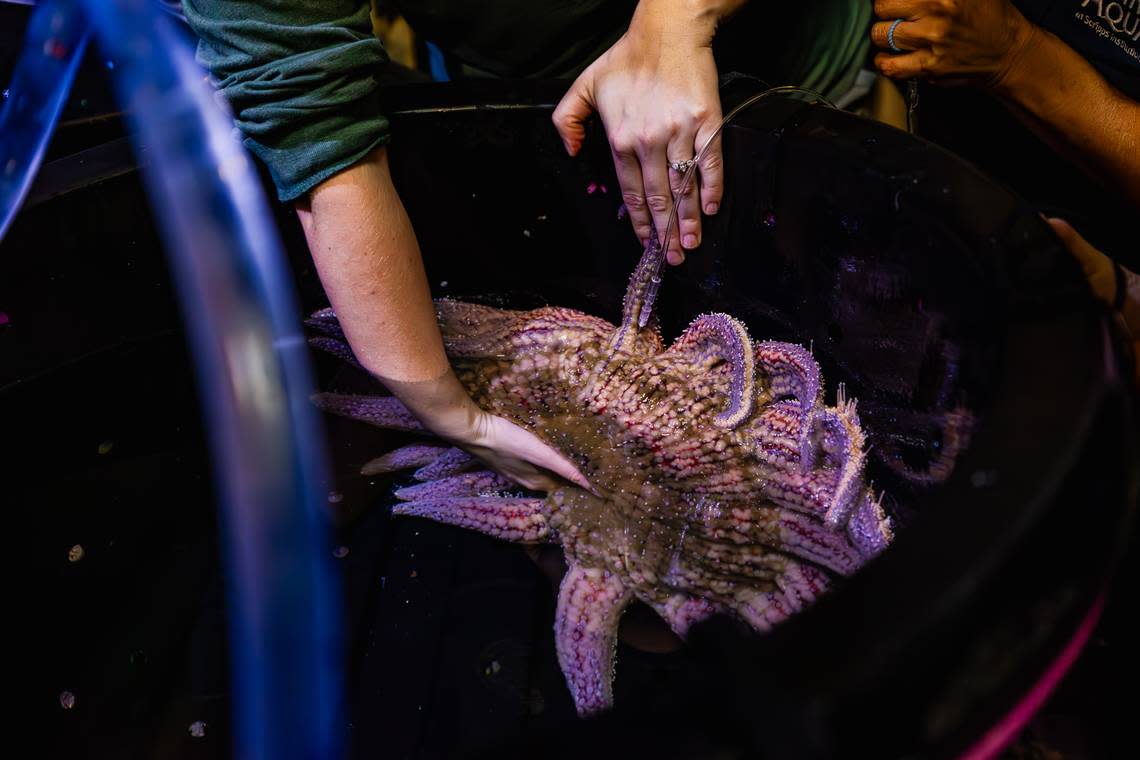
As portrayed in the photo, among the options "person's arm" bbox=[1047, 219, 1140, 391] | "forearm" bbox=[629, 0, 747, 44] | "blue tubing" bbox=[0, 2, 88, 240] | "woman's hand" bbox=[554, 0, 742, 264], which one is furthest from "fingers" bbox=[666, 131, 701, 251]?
"blue tubing" bbox=[0, 2, 88, 240]

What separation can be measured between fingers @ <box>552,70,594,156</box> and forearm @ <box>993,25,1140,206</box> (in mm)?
786

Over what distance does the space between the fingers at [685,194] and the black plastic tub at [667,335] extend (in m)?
0.05

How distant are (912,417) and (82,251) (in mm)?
1600

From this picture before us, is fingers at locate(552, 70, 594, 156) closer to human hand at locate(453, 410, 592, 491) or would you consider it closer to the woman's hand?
the woman's hand

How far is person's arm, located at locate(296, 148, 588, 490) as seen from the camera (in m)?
1.21

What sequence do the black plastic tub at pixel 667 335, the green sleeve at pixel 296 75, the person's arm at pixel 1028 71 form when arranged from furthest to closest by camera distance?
the person's arm at pixel 1028 71
the green sleeve at pixel 296 75
the black plastic tub at pixel 667 335

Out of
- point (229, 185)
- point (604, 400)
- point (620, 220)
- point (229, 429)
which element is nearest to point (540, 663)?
point (604, 400)

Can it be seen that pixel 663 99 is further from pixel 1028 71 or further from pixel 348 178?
pixel 1028 71

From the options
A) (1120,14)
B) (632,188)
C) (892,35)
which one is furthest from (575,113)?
(1120,14)

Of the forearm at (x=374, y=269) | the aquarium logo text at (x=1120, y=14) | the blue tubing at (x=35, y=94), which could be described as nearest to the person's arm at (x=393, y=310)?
the forearm at (x=374, y=269)

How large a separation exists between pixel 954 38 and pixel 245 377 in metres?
1.38

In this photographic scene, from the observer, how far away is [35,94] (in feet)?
6.43

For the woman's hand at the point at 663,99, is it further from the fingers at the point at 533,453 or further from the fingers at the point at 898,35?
the fingers at the point at 533,453

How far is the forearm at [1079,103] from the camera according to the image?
53.2 inches
